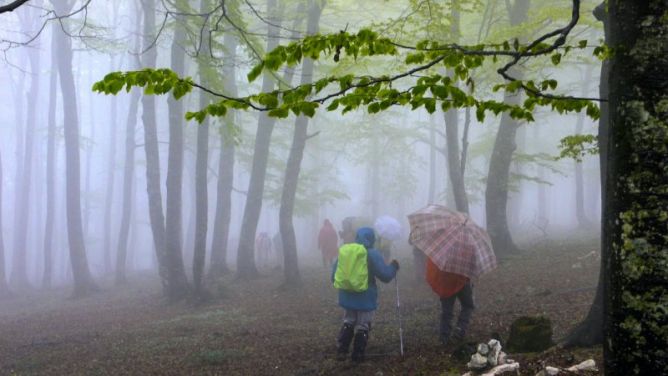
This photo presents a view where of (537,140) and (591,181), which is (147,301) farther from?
(591,181)

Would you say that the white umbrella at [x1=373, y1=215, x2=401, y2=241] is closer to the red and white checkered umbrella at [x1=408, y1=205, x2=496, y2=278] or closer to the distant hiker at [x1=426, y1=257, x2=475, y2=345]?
the red and white checkered umbrella at [x1=408, y1=205, x2=496, y2=278]

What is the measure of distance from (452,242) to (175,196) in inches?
401

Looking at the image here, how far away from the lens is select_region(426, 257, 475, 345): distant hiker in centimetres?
722

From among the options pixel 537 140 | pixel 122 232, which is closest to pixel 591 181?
pixel 537 140

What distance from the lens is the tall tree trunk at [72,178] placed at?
18688 mm

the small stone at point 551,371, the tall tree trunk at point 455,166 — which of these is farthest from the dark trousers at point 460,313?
the tall tree trunk at point 455,166

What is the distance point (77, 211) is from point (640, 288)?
20549mm

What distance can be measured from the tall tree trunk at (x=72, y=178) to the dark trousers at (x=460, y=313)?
15411mm

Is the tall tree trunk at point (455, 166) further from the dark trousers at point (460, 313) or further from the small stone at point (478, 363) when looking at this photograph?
the small stone at point (478, 363)

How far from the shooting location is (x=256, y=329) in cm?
1004

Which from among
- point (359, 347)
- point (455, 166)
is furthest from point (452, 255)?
point (455, 166)

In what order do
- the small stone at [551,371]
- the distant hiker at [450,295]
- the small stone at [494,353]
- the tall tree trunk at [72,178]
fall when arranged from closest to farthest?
the small stone at [551,371], the small stone at [494,353], the distant hiker at [450,295], the tall tree trunk at [72,178]

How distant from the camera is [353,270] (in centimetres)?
709

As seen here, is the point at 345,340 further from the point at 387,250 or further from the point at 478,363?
the point at 387,250
